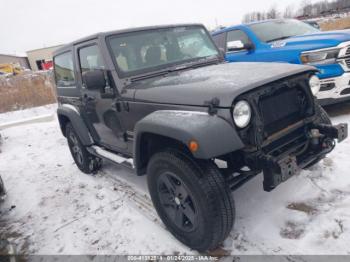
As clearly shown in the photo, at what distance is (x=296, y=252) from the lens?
2.36 metres

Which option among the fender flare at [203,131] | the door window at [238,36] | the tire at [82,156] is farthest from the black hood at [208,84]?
the door window at [238,36]

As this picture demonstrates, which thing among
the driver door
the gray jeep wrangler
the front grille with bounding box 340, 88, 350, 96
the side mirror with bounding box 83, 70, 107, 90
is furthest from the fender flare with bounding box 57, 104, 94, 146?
the front grille with bounding box 340, 88, 350, 96

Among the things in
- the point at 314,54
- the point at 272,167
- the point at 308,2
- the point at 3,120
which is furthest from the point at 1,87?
the point at 308,2

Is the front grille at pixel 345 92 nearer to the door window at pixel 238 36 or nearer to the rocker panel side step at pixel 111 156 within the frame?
the door window at pixel 238 36

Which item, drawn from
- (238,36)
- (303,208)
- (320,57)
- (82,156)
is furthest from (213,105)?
(238,36)

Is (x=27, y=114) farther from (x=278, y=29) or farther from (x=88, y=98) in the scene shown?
(x=278, y=29)

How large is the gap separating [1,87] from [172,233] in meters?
17.2

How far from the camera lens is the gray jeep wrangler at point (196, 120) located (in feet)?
7.16

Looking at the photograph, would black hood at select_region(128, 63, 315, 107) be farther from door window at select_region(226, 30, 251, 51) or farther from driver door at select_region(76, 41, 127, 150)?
door window at select_region(226, 30, 251, 51)

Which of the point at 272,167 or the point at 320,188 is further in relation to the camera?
the point at 320,188

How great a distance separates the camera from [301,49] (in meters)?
4.79

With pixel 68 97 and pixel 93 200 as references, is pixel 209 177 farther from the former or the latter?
pixel 68 97

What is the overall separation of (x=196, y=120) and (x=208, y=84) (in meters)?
0.42

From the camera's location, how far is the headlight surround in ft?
14.9
